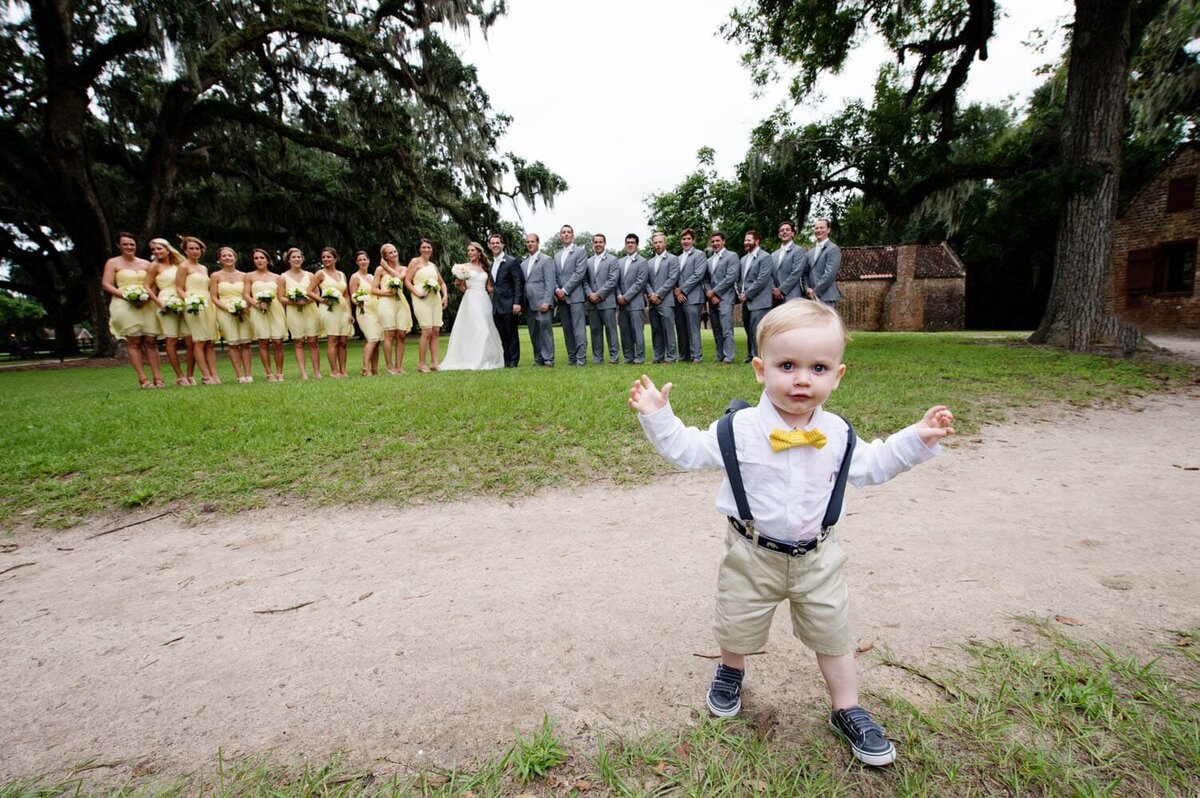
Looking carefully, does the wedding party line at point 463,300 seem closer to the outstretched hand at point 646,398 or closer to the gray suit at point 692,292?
the gray suit at point 692,292

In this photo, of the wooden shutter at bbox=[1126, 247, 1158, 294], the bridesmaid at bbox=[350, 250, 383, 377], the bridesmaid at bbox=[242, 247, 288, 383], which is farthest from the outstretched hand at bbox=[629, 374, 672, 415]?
the wooden shutter at bbox=[1126, 247, 1158, 294]

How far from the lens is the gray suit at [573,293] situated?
36.1ft

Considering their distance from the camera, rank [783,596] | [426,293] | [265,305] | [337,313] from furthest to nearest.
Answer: [426,293] < [337,313] < [265,305] < [783,596]

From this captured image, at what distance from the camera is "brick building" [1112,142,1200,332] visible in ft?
65.8

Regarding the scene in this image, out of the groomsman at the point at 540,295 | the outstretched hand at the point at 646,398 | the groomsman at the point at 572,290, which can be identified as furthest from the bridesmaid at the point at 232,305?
the outstretched hand at the point at 646,398

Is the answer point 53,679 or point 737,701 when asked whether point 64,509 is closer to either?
point 53,679

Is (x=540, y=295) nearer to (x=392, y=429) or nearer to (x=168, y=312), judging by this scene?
(x=392, y=429)

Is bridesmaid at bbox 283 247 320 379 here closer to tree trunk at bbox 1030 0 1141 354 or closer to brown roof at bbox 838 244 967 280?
tree trunk at bbox 1030 0 1141 354

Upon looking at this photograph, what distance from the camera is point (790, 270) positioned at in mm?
10570

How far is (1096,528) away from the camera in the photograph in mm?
3352

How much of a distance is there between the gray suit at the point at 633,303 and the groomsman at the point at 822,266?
3131mm

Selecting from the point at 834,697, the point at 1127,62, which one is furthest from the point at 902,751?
the point at 1127,62

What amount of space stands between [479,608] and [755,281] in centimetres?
943

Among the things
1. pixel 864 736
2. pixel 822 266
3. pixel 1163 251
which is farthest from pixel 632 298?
pixel 1163 251
